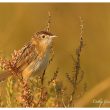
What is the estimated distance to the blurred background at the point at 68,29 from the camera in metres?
7.78

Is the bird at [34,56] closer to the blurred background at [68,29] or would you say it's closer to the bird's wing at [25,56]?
the bird's wing at [25,56]

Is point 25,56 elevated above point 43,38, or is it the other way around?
point 43,38

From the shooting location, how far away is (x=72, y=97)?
6641 millimetres

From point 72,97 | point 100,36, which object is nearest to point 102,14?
point 100,36

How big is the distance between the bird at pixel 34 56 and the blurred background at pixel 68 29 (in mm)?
536

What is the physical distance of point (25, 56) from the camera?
689cm

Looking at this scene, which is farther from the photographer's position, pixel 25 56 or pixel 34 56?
pixel 34 56

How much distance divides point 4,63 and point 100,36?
2218 millimetres

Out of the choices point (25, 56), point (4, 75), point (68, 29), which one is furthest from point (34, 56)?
point (68, 29)

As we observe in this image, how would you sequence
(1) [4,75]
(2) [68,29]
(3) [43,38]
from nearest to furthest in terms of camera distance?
1. (1) [4,75]
2. (3) [43,38]
3. (2) [68,29]

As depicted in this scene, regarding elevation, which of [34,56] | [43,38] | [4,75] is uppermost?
[43,38]

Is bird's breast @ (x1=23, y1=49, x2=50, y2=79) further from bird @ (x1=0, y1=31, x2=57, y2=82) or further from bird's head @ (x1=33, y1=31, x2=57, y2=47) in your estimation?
bird's head @ (x1=33, y1=31, x2=57, y2=47)

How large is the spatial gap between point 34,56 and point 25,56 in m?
0.17

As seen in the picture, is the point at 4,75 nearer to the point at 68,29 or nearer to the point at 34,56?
the point at 34,56
